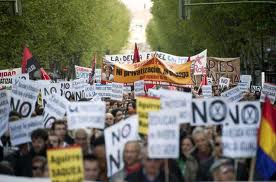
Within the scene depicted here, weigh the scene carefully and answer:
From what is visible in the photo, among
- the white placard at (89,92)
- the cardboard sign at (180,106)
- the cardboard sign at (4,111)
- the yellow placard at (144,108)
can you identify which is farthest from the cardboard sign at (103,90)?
the cardboard sign at (180,106)

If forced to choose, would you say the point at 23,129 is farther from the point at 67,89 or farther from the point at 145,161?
the point at 67,89

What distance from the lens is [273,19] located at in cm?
3603

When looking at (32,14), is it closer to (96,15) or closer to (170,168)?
(96,15)

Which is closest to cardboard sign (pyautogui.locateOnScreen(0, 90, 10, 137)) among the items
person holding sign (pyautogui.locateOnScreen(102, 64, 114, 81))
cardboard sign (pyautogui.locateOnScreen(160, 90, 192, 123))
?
cardboard sign (pyautogui.locateOnScreen(160, 90, 192, 123))

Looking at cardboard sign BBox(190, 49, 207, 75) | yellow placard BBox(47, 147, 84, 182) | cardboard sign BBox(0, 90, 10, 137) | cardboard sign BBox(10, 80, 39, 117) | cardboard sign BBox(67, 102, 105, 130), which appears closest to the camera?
yellow placard BBox(47, 147, 84, 182)

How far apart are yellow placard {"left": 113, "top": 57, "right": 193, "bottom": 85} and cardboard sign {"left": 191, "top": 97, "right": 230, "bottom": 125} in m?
10.2

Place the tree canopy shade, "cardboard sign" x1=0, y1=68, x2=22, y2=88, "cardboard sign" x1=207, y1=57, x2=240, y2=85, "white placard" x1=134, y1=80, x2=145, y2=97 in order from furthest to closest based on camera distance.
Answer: the tree canopy shade → "cardboard sign" x1=207, y1=57, x2=240, y2=85 → "cardboard sign" x1=0, y1=68, x2=22, y2=88 → "white placard" x1=134, y1=80, x2=145, y2=97

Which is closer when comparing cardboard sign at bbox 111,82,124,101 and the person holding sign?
cardboard sign at bbox 111,82,124,101

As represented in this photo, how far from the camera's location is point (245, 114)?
880cm

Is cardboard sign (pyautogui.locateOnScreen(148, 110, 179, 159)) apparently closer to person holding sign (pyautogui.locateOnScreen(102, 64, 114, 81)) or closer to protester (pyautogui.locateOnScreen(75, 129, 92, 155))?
protester (pyautogui.locateOnScreen(75, 129, 92, 155))

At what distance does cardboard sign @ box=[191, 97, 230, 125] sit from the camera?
9070mm

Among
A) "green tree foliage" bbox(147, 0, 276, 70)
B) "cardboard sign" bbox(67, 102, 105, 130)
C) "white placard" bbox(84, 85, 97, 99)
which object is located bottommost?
"cardboard sign" bbox(67, 102, 105, 130)

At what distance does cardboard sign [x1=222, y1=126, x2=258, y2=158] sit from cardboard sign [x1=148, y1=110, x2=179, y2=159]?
0.55 metres

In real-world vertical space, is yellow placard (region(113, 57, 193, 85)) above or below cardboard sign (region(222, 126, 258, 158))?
above
